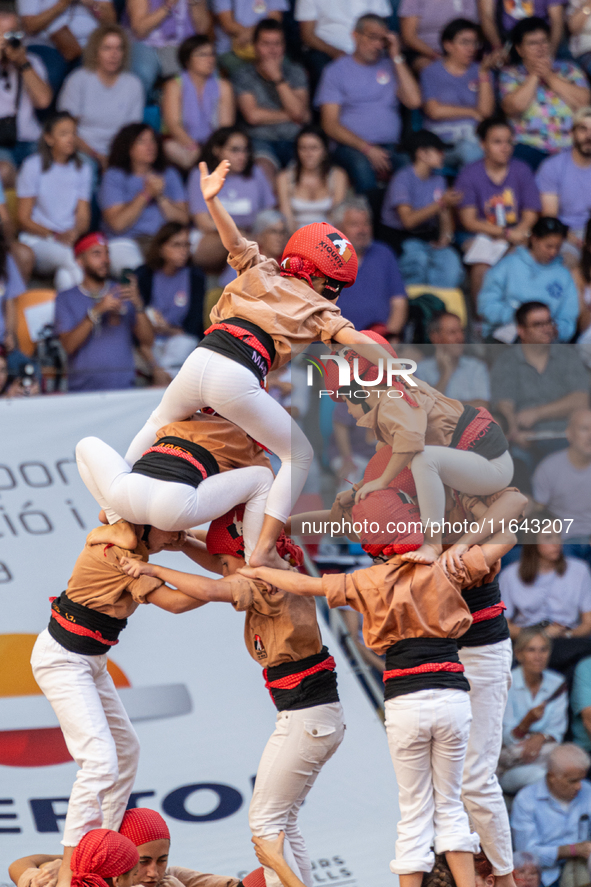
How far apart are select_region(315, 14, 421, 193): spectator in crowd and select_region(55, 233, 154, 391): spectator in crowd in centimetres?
188

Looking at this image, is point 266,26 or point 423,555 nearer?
point 423,555

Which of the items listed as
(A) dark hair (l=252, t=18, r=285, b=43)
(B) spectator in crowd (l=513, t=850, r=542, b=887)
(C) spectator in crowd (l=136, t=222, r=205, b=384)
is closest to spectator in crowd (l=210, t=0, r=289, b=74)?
(A) dark hair (l=252, t=18, r=285, b=43)

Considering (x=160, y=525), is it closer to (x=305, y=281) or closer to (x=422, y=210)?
(x=305, y=281)

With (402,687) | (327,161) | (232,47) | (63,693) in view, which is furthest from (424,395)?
(232,47)

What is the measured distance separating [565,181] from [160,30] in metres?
2.87

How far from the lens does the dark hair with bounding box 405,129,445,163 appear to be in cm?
702

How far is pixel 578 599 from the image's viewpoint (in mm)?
6047

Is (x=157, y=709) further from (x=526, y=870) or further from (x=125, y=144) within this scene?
(x=125, y=144)

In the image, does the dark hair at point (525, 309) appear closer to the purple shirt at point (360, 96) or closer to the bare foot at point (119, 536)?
the purple shirt at point (360, 96)

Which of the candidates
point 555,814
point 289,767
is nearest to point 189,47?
point 289,767

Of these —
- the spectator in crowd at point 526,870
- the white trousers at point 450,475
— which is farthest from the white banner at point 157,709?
the white trousers at point 450,475

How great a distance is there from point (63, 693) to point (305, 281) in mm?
1652

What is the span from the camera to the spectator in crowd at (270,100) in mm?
7031

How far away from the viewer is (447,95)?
745 centimetres
